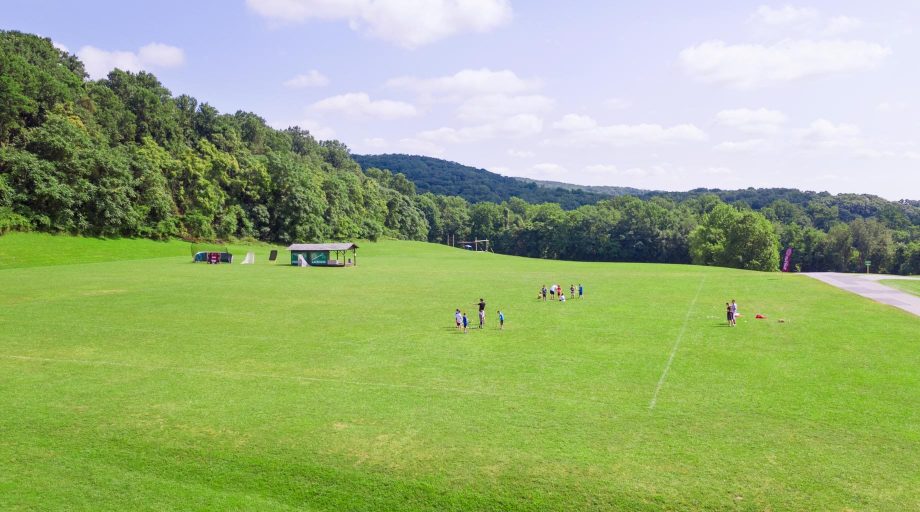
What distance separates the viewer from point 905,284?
2470 inches

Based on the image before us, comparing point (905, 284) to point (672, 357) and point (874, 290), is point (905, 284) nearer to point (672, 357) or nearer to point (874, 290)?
point (874, 290)

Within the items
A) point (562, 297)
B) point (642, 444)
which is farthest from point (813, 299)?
point (642, 444)

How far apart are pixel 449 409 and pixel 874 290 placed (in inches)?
2120

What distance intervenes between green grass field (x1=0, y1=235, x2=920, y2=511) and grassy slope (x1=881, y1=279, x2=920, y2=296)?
1993cm

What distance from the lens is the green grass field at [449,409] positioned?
14.9 meters

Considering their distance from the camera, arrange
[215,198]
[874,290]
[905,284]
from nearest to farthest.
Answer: [874,290] < [905,284] < [215,198]

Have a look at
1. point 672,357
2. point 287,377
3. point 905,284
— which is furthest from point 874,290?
point 287,377

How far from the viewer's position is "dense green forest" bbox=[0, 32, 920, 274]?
88375mm

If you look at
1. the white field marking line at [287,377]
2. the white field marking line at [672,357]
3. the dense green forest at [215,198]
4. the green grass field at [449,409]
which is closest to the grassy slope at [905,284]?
the green grass field at [449,409]

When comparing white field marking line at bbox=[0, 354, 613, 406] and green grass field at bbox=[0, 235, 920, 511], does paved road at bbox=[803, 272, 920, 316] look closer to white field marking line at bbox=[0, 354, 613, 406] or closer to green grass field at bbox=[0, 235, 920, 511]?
green grass field at bbox=[0, 235, 920, 511]

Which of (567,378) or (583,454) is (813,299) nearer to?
(567,378)

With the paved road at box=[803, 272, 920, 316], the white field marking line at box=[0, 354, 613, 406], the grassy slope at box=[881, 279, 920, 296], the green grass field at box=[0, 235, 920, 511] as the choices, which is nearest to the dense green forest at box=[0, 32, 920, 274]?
the paved road at box=[803, 272, 920, 316]

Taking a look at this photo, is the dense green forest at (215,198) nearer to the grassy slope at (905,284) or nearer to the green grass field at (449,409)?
the grassy slope at (905,284)

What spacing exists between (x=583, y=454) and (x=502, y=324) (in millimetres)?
19064
